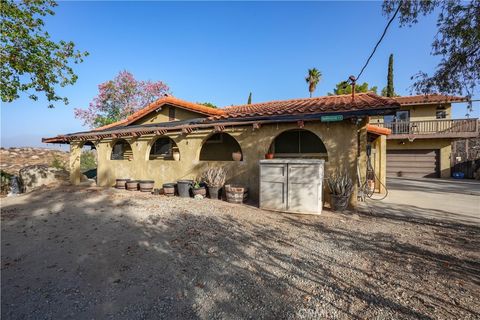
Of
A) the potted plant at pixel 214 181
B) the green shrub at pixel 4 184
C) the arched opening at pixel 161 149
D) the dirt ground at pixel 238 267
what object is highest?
the arched opening at pixel 161 149

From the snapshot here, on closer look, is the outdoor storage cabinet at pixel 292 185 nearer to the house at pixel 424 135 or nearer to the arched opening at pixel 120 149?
the arched opening at pixel 120 149

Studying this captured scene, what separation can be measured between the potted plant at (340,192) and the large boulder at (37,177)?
1407 centimetres

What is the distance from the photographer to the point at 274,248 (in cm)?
459

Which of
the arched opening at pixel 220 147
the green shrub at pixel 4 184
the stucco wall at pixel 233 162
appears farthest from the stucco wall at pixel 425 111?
the green shrub at pixel 4 184

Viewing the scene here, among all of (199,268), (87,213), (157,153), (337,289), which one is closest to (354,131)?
(337,289)

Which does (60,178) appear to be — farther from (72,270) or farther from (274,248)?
(274,248)

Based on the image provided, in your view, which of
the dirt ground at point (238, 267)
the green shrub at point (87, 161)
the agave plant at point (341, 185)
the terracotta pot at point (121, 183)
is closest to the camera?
the dirt ground at point (238, 267)

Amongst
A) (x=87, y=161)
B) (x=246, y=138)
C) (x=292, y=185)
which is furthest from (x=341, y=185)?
(x=87, y=161)

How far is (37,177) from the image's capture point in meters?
12.7

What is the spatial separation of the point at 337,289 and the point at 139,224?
475 centimetres

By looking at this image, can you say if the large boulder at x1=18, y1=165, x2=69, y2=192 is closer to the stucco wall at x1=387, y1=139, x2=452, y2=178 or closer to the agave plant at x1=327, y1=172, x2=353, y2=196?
the agave plant at x1=327, y1=172, x2=353, y2=196

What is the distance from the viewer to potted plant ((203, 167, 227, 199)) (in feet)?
29.8

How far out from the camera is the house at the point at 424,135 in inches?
711

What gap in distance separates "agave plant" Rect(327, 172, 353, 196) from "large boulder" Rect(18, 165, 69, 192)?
14.1 metres
